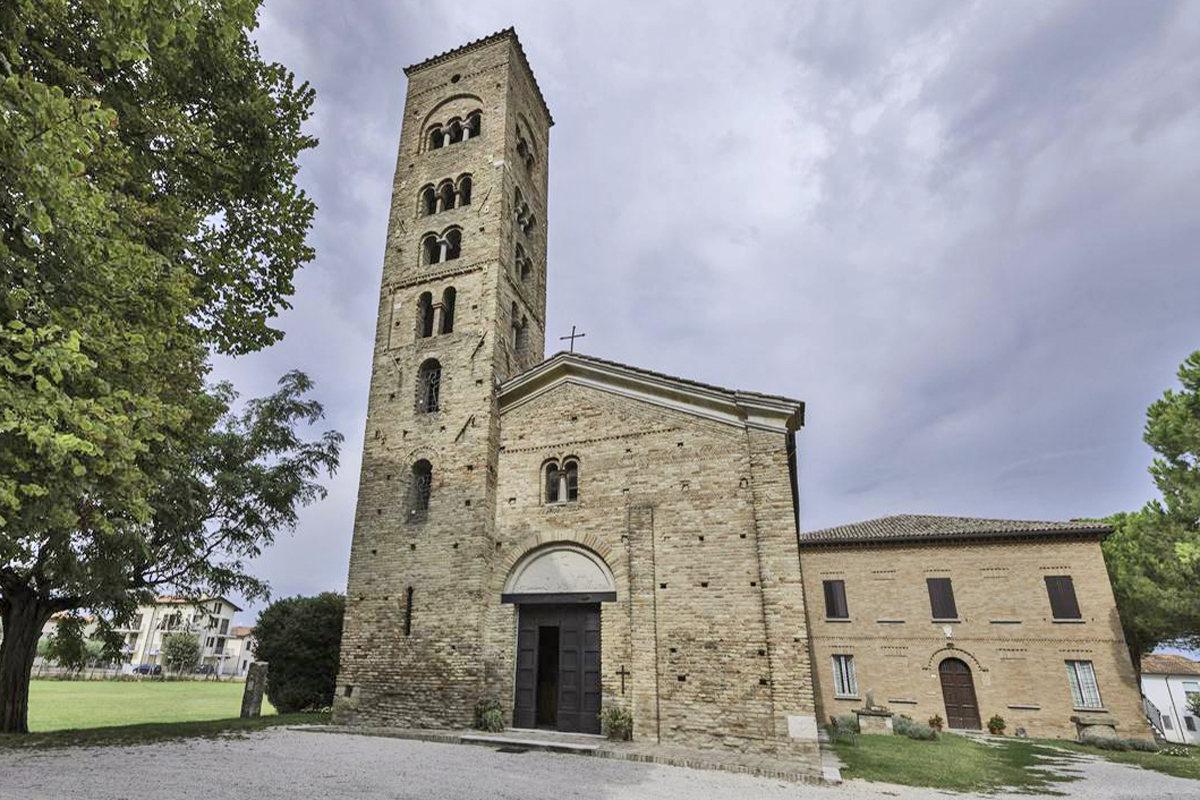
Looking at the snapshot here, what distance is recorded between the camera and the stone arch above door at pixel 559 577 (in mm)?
13107

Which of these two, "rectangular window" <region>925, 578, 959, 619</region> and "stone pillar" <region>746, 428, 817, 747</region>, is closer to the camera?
"stone pillar" <region>746, 428, 817, 747</region>

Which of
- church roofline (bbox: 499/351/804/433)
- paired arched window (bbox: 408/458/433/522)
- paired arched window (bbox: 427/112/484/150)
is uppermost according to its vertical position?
paired arched window (bbox: 427/112/484/150)

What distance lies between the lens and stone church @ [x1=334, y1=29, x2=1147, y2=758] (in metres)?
11.7

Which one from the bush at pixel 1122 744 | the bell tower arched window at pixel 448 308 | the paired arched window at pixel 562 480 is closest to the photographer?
the paired arched window at pixel 562 480

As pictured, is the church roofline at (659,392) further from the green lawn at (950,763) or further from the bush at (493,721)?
the bush at (493,721)

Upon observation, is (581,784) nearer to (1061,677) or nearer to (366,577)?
(366,577)

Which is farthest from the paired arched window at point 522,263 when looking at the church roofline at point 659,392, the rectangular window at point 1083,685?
the rectangular window at point 1083,685

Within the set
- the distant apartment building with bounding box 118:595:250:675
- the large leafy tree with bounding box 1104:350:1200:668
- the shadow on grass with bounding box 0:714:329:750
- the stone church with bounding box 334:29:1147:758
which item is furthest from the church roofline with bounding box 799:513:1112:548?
the distant apartment building with bounding box 118:595:250:675

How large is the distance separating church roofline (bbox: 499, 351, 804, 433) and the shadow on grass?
27.8ft

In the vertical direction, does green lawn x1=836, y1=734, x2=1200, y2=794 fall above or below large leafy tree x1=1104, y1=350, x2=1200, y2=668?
below

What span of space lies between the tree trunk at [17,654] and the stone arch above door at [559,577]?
9.46 metres

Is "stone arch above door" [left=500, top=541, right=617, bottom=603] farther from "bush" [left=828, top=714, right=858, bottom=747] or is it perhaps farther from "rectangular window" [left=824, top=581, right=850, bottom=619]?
"rectangular window" [left=824, top=581, right=850, bottom=619]

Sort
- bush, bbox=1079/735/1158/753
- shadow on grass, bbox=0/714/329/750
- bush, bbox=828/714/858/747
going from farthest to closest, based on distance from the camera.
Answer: bush, bbox=1079/735/1158/753 < bush, bbox=828/714/858/747 < shadow on grass, bbox=0/714/329/750

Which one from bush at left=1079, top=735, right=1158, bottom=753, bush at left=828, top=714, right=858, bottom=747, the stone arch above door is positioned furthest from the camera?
bush at left=1079, top=735, right=1158, bottom=753
